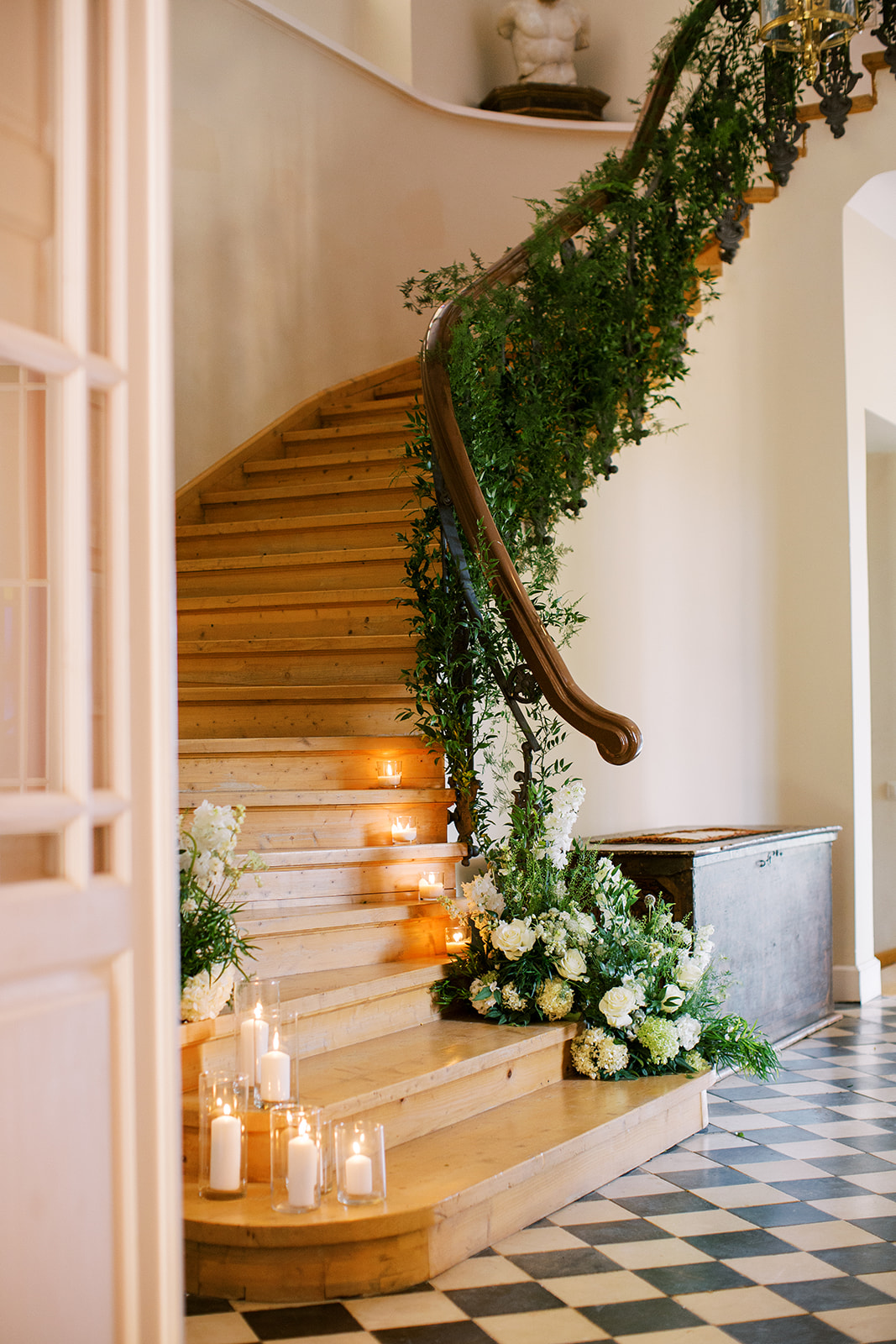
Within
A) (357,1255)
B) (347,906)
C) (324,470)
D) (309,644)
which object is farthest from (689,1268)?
(324,470)

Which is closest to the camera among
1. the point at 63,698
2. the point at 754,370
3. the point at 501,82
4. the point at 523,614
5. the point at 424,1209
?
the point at 63,698

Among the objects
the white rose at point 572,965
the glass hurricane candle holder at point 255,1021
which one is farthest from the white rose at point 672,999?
the glass hurricane candle holder at point 255,1021

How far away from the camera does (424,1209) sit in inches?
111

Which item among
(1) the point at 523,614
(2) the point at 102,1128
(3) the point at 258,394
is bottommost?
(2) the point at 102,1128

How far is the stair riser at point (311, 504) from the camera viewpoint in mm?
5781

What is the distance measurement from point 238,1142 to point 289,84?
5854 mm

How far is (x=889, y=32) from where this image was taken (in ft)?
17.0

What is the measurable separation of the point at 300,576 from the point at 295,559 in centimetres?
8

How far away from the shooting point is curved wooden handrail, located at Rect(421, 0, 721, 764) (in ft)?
14.1

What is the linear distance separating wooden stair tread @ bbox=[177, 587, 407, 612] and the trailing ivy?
369mm

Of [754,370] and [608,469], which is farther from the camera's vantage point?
[754,370]

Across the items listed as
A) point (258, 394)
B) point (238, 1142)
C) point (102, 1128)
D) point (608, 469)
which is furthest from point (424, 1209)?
point (258, 394)

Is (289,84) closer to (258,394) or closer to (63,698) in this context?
(258,394)

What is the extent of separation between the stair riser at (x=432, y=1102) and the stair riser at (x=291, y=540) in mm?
2430
